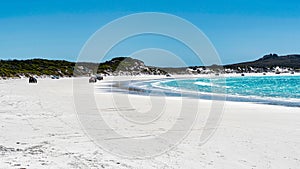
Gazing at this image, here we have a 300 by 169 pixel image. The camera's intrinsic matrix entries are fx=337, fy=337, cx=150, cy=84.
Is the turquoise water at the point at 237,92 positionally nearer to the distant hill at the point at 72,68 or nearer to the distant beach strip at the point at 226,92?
the distant beach strip at the point at 226,92

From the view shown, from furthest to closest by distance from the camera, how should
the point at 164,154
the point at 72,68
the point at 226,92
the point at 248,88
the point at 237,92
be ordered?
the point at 72,68 → the point at 248,88 → the point at 237,92 → the point at 226,92 → the point at 164,154

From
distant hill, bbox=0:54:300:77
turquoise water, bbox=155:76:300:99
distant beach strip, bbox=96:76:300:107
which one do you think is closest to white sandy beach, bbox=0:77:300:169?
distant beach strip, bbox=96:76:300:107

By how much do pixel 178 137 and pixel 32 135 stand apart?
3.75 meters

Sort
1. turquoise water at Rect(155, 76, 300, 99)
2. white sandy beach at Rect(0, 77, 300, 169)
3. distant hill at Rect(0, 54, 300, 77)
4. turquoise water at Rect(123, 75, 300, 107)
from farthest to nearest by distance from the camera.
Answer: distant hill at Rect(0, 54, 300, 77), turquoise water at Rect(155, 76, 300, 99), turquoise water at Rect(123, 75, 300, 107), white sandy beach at Rect(0, 77, 300, 169)

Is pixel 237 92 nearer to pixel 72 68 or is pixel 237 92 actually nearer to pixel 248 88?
pixel 248 88

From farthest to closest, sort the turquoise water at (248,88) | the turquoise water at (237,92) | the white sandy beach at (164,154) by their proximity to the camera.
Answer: the turquoise water at (248,88) → the turquoise water at (237,92) → the white sandy beach at (164,154)

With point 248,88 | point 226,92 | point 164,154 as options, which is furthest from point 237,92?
point 164,154

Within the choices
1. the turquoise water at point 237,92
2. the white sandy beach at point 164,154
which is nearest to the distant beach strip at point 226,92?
the turquoise water at point 237,92

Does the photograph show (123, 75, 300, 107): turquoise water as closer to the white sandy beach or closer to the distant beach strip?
the distant beach strip

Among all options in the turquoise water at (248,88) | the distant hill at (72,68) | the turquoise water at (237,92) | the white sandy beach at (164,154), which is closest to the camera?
the white sandy beach at (164,154)

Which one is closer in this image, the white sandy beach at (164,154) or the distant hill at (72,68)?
the white sandy beach at (164,154)

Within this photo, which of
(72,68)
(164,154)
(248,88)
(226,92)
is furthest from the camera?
(72,68)

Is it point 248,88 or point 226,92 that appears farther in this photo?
point 248,88

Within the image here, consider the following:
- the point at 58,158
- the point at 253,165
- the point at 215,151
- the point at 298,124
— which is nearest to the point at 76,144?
the point at 58,158
